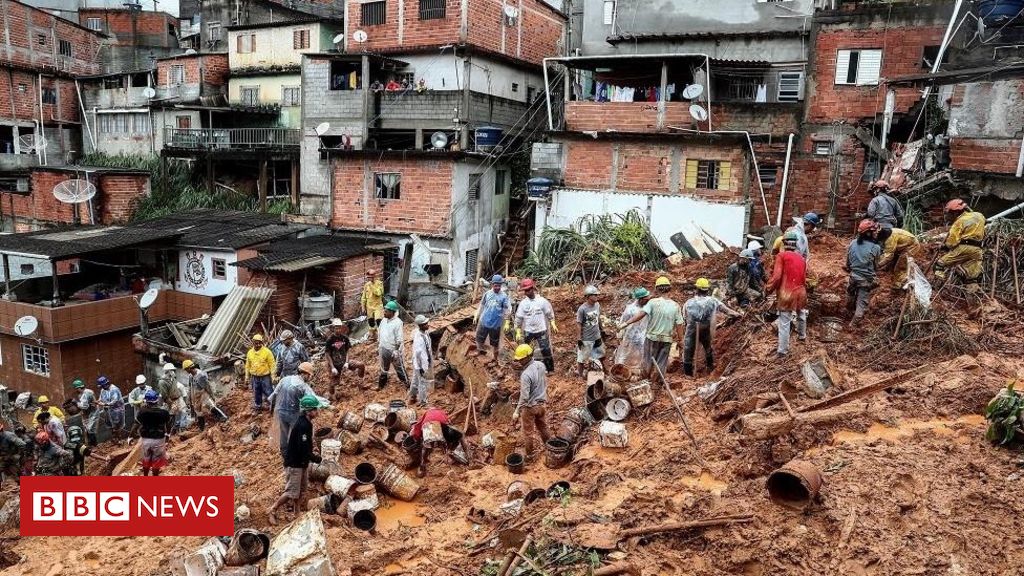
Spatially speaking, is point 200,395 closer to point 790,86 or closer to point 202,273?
point 202,273

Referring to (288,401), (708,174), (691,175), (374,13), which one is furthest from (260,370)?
(374,13)

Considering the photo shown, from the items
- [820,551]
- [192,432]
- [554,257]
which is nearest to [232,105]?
[554,257]

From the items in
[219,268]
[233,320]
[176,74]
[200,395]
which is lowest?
[200,395]

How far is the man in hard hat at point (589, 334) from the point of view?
1176 centimetres

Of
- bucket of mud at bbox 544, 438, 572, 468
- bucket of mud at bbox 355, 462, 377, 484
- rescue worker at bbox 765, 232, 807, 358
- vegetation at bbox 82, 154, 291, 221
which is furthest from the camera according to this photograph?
vegetation at bbox 82, 154, 291, 221

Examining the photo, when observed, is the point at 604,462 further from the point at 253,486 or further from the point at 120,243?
the point at 120,243

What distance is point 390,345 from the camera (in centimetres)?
1301

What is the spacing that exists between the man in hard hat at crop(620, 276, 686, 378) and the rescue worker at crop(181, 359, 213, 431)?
9182 mm

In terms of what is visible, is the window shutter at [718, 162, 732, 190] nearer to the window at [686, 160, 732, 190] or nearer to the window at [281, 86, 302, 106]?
the window at [686, 160, 732, 190]

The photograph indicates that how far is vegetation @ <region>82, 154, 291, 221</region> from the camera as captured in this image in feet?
95.7

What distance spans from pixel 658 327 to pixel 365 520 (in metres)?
5.20

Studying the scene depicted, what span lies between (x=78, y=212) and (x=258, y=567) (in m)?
26.8

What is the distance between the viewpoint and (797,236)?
12.4 m

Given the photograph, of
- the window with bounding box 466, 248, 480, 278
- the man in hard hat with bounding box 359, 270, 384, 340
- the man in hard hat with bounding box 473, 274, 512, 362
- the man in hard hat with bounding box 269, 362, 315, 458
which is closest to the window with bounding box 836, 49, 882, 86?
the window with bounding box 466, 248, 480, 278
